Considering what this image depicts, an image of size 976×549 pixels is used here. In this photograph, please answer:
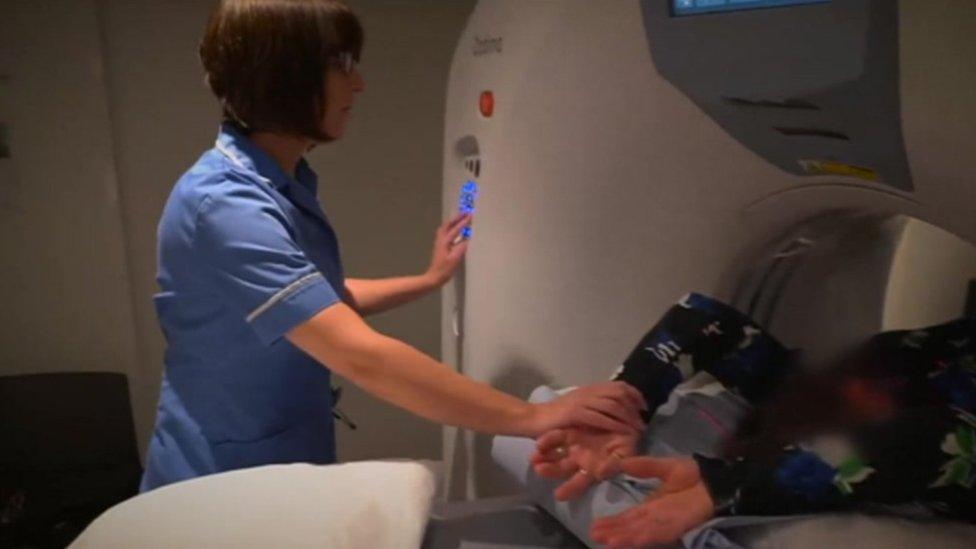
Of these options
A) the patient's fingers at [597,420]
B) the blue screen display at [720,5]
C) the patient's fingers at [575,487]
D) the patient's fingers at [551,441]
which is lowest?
the patient's fingers at [575,487]

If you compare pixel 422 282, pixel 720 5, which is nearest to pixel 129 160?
pixel 422 282

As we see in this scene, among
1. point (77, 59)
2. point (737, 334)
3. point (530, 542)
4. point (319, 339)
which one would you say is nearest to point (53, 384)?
point (77, 59)

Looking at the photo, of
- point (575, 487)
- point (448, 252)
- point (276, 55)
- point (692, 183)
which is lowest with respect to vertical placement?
point (575, 487)

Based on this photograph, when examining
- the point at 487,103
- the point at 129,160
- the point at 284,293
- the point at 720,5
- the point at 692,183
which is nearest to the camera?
the point at 720,5

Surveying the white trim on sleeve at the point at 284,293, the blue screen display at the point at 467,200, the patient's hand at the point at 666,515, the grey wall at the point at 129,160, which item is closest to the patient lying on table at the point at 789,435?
the patient's hand at the point at 666,515

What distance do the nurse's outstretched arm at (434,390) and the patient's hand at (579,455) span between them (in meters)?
0.01

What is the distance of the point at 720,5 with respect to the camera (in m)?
0.74

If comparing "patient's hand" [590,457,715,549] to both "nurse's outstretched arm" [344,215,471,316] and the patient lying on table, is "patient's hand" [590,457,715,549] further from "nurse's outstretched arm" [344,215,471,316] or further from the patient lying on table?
"nurse's outstretched arm" [344,215,471,316]

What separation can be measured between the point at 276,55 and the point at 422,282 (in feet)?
1.74

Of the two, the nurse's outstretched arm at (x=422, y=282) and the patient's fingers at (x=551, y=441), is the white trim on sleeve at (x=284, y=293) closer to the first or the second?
the patient's fingers at (x=551, y=441)

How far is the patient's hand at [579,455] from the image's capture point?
850mm

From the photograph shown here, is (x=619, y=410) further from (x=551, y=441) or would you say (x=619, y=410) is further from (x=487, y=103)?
(x=487, y=103)

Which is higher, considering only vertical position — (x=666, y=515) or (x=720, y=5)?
(x=720, y=5)

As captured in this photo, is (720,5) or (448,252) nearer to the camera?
(720,5)
